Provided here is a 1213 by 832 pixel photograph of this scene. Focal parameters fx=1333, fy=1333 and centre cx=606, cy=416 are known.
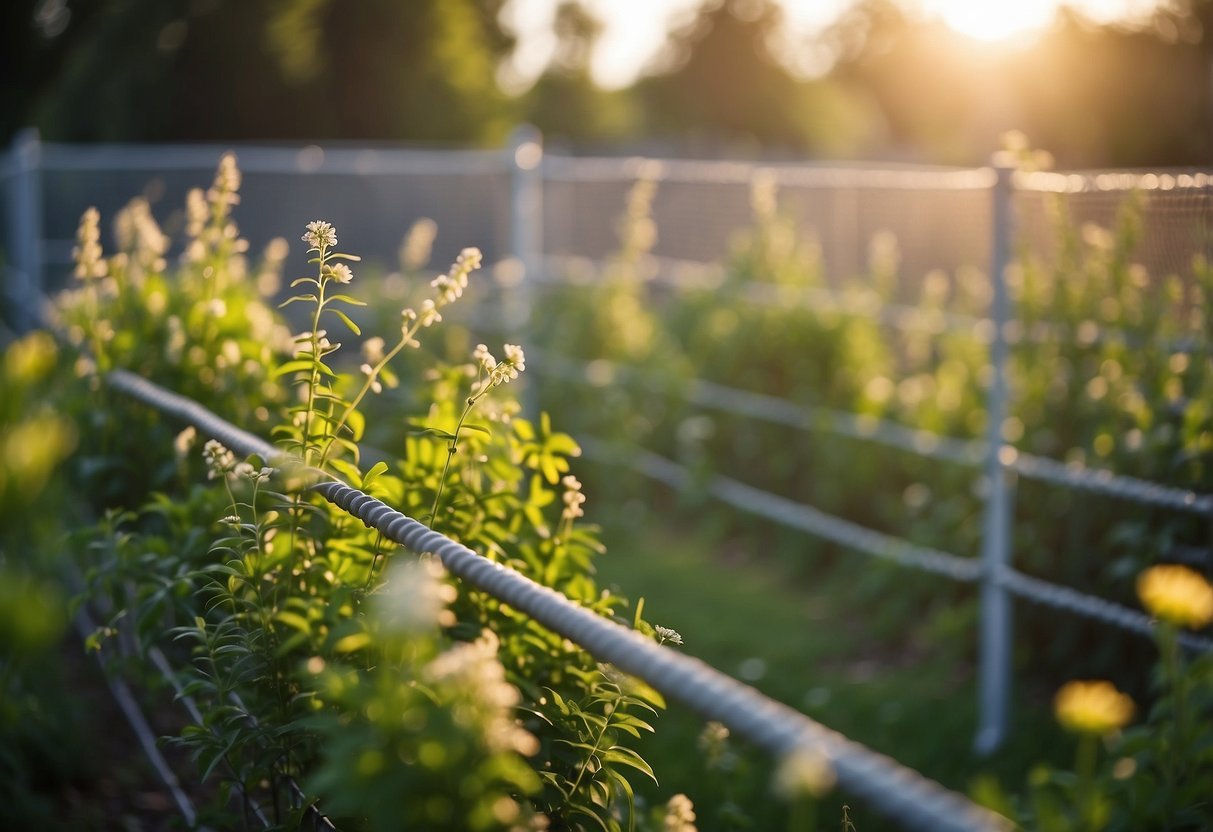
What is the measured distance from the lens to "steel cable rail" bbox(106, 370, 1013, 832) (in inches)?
44.0

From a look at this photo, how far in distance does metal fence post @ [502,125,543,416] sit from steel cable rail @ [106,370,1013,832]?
563 centimetres

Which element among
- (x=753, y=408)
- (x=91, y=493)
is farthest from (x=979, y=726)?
(x=91, y=493)

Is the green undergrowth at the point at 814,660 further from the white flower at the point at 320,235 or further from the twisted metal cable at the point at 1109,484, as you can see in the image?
the white flower at the point at 320,235

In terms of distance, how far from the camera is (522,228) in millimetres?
7539

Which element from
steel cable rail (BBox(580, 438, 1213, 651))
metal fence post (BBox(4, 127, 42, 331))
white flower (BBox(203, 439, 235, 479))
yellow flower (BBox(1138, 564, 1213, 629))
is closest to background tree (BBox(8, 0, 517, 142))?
metal fence post (BBox(4, 127, 42, 331))

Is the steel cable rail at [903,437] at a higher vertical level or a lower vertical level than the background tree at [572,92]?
lower

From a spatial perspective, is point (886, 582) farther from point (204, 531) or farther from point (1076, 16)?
point (1076, 16)

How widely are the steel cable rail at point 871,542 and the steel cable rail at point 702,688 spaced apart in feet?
5.13

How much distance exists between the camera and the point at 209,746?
6.83 feet

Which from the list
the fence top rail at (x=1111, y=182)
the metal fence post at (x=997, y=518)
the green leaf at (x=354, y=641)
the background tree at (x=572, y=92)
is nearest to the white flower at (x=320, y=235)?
the green leaf at (x=354, y=641)

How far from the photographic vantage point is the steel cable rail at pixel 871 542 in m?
3.97

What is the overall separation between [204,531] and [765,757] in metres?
2.24

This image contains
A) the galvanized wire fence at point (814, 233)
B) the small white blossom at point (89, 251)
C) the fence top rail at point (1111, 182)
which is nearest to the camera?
the small white blossom at point (89, 251)

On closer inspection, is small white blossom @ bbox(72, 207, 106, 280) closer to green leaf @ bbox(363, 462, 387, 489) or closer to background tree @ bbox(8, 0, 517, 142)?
green leaf @ bbox(363, 462, 387, 489)
